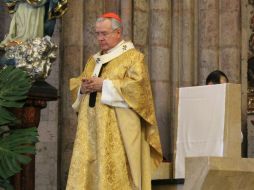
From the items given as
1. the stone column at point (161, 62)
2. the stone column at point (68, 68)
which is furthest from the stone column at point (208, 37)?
the stone column at point (68, 68)

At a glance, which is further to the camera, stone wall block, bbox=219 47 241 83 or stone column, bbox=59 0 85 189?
stone wall block, bbox=219 47 241 83

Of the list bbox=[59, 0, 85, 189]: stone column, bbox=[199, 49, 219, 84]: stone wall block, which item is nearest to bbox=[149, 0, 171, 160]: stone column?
bbox=[199, 49, 219, 84]: stone wall block

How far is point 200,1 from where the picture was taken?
11.1 meters

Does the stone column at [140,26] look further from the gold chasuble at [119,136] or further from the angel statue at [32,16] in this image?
the gold chasuble at [119,136]

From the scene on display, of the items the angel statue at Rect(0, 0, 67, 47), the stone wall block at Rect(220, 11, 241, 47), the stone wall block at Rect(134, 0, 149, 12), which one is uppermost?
the stone wall block at Rect(134, 0, 149, 12)

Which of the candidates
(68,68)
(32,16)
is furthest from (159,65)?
(32,16)

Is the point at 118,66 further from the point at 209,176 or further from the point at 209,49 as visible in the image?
the point at 209,49

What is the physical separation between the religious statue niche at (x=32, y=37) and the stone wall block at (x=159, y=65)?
2.70m

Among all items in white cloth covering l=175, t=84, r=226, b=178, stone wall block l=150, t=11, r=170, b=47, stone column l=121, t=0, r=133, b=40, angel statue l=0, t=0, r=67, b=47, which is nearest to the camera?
white cloth covering l=175, t=84, r=226, b=178

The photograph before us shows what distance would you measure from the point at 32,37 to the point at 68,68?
218 cm

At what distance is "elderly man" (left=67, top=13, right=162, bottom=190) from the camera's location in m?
7.18

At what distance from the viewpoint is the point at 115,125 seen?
7262 mm

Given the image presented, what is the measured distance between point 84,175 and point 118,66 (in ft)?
3.02

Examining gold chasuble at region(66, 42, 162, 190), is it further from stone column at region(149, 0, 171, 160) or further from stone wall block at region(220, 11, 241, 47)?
stone wall block at region(220, 11, 241, 47)
